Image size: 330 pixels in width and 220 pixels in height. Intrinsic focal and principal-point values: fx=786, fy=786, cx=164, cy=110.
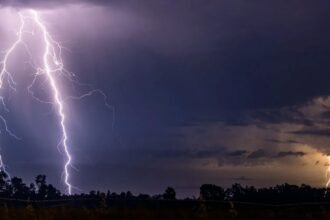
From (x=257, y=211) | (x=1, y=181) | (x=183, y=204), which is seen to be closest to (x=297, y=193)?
(x=1, y=181)

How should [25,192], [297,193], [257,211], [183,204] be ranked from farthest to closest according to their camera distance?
[25,192]
[297,193]
[183,204]
[257,211]

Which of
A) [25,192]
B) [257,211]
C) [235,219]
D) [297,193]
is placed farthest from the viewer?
[25,192]

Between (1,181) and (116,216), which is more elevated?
(1,181)

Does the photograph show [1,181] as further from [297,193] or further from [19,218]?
[19,218]

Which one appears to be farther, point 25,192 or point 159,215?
point 25,192

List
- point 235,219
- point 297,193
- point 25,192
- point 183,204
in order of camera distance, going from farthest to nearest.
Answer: point 25,192
point 297,193
point 183,204
point 235,219

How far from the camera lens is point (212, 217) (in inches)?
829

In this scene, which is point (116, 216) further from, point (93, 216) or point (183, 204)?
point (183, 204)

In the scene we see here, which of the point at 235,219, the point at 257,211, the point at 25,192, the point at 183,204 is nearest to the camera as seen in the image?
the point at 235,219

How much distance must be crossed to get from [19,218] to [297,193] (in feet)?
99.9

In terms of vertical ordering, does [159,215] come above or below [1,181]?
below

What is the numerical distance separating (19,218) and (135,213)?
10.9 ft

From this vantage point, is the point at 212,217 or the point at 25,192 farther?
the point at 25,192

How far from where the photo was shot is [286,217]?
21.1 meters
